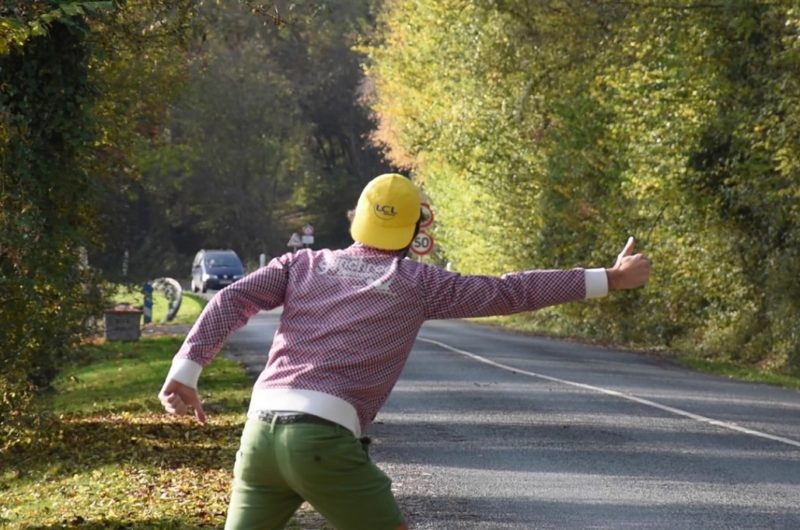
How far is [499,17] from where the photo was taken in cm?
3488

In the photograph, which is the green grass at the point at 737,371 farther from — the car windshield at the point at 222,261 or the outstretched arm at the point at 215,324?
the car windshield at the point at 222,261

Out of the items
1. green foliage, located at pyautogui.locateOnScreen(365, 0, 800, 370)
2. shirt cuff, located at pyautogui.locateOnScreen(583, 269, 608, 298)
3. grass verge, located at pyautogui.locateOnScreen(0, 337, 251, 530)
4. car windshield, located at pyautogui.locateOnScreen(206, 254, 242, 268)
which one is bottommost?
grass verge, located at pyautogui.locateOnScreen(0, 337, 251, 530)

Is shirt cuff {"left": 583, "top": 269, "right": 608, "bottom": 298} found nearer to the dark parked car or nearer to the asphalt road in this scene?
the asphalt road

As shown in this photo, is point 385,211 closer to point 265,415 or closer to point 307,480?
point 265,415

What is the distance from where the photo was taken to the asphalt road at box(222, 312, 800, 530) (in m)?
10.3

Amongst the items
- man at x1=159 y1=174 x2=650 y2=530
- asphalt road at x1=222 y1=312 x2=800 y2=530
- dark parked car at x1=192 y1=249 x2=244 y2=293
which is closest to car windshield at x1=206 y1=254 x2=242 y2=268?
dark parked car at x1=192 y1=249 x2=244 y2=293

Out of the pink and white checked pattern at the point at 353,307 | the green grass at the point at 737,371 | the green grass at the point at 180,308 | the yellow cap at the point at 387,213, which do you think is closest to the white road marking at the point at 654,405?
the green grass at the point at 737,371

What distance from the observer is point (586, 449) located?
13562mm

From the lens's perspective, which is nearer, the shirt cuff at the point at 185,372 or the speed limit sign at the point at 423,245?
the shirt cuff at the point at 185,372

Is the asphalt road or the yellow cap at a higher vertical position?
the yellow cap

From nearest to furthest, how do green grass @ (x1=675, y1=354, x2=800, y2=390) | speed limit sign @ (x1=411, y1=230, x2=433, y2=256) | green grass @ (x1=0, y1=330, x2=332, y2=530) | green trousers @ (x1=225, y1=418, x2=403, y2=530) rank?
green trousers @ (x1=225, y1=418, x2=403, y2=530) < green grass @ (x1=0, y1=330, x2=332, y2=530) < green grass @ (x1=675, y1=354, x2=800, y2=390) < speed limit sign @ (x1=411, y1=230, x2=433, y2=256)

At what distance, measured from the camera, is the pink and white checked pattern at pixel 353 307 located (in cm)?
550

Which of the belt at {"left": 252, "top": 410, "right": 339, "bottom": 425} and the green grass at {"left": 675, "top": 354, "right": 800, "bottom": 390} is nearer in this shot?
the belt at {"left": 252, "top": 410, "right": 339, "bottom": 425}

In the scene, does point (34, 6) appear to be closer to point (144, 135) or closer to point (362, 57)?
point (144, 135)
